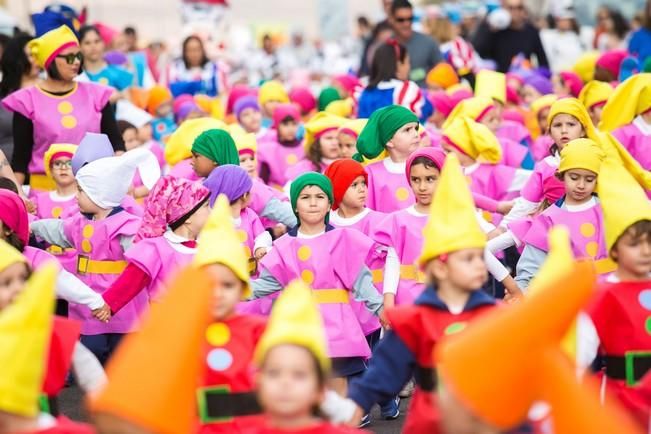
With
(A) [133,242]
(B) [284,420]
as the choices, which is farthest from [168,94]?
(B) [284,420]

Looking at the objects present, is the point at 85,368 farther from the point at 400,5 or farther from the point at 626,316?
the point at 400,5

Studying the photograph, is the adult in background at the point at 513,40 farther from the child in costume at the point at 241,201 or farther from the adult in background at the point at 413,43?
the child in costume at the point at 241,201

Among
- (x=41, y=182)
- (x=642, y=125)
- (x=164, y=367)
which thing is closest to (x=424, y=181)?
(x=642, y=125)

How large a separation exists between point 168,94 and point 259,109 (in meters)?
1.65

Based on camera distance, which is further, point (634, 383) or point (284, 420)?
point (634, 383)

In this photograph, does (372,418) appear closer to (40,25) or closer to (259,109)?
(40,25)

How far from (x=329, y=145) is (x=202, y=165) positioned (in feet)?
6.57

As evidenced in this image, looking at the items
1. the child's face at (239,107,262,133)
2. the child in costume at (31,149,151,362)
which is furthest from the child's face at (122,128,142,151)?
the child in costume at (31,149,151,362)

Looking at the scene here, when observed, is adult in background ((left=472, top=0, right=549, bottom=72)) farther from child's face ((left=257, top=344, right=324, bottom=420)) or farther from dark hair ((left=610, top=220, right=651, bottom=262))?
child's face ((left=257, top=344, right=324, bottom=420))

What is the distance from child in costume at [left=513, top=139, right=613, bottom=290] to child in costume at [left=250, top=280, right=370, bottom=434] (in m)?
3.59

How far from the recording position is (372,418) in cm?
987

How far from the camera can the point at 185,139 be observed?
40.4ft

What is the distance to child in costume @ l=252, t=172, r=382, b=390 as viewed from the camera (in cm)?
907

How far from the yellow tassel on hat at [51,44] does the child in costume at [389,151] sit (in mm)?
2310
